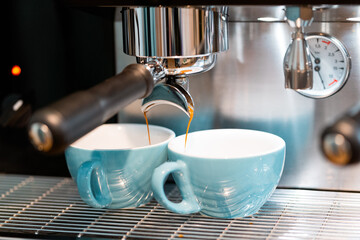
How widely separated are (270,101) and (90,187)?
0.26 meters

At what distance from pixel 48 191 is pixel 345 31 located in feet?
1.39

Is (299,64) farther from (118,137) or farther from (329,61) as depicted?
(118,137)

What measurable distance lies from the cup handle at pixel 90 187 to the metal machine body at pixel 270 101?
16cm

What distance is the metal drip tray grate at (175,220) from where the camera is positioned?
591mm

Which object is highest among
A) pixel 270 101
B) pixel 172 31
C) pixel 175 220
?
pixel 172 31

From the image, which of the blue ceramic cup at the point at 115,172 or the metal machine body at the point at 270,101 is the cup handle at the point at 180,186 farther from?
the metal machine body at the point at 270,101

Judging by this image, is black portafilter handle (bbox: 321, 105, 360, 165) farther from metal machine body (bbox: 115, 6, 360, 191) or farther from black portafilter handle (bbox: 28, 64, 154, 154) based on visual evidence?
black portafilter handle (bbox: 28, 64, 154, 154)

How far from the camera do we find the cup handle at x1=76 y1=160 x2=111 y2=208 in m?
0.63

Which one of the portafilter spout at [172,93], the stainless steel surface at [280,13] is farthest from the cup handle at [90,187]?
the stainless steel surface at [280,13]

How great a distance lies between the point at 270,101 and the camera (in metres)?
0.73

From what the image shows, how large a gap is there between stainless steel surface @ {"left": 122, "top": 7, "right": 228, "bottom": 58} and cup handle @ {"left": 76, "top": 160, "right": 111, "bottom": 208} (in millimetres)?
142

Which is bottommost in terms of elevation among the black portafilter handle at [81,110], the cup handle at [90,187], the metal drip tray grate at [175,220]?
the metal drip tray grate at [175,220]

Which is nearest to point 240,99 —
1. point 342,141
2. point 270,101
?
point 270,101

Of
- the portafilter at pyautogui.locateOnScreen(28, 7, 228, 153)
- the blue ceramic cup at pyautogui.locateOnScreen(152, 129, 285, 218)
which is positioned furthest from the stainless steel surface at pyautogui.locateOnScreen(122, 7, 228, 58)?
the blue ceramic cup at pyautogui.locateOnScreen(152, 129, 285, 218)
